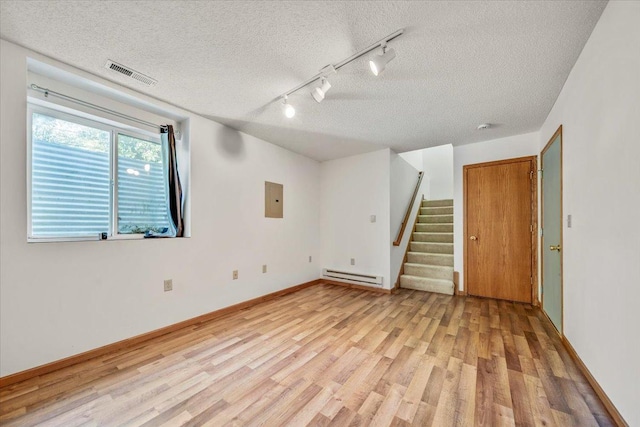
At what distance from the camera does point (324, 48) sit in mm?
1778

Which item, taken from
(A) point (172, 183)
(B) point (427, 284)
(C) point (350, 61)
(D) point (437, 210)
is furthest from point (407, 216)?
(A) point (172, 183)

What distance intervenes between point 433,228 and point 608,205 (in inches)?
151

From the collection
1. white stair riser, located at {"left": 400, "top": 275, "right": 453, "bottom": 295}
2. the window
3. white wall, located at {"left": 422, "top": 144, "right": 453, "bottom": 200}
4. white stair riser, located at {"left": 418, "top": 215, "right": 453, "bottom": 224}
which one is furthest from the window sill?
white wall, located at {"left": 422, "top": 144, "right": 453, "bottom": 200}

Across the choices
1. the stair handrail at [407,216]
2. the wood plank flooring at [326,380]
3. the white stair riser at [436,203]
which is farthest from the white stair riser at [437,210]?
the wood plank flooring at [326,380]

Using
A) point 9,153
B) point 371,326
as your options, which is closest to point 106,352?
point 9,153

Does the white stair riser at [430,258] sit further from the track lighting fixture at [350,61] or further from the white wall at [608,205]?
the track lighting fixture at [350,61]

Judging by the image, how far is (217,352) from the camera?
87.0 inches

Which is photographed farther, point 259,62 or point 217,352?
point 217,352

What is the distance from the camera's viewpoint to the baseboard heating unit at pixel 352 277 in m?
4.20

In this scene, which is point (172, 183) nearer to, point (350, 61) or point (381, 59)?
point (350, 61)

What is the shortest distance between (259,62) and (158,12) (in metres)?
0.68

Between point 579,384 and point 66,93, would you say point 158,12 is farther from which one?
point 579,384

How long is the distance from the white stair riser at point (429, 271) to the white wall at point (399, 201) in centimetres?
20

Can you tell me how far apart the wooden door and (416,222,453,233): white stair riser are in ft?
3.93
